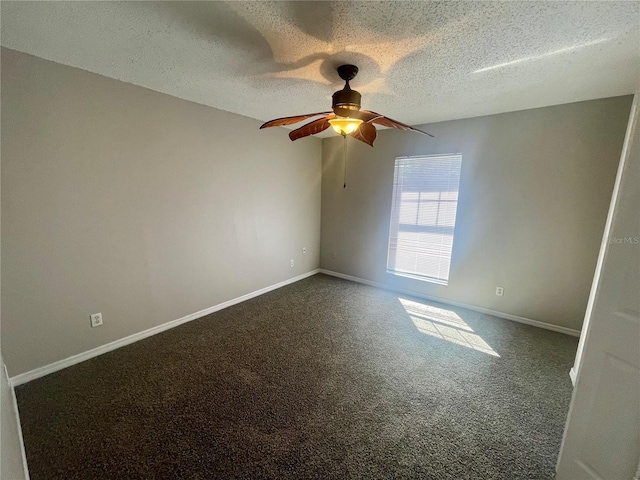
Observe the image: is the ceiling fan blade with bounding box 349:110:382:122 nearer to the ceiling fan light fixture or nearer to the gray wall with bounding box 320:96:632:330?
the ceiling fan light fixture

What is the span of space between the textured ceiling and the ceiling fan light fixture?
42cm

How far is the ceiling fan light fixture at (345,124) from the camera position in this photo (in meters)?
1.91

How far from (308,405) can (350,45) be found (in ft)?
8.10

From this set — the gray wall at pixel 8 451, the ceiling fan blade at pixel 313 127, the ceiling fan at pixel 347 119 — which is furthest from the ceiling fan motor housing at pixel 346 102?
the gray wall at pixel 8 451

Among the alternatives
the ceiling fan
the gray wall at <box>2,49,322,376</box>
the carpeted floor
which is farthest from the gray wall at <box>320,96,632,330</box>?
the gray wall at <box>2,49,322,376</box>

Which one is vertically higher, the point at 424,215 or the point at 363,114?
the point at 363,114

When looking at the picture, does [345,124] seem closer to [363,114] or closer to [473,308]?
[363,114]

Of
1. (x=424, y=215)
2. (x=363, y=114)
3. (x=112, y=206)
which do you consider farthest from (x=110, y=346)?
(x=424, y=215)

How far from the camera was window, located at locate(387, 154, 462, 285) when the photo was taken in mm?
3453

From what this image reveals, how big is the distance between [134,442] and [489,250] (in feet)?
12.4

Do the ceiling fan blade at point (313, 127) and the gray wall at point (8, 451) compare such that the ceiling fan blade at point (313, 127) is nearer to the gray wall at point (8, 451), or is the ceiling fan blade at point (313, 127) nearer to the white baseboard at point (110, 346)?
the gray wall at point (8, 451)

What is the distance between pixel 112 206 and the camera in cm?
236

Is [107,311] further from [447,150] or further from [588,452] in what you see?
[447,150]

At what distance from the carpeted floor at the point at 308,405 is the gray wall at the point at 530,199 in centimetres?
54
